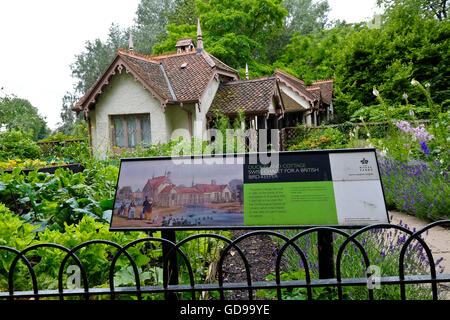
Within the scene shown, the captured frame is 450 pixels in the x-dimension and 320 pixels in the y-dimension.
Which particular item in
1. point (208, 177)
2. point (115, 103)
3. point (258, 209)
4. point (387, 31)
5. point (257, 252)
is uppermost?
point (387, 31)

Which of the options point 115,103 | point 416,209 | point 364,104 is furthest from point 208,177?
point 364,104

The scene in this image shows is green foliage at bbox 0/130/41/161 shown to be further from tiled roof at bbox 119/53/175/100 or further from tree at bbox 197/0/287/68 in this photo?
tree at bbox 197/0/287/68

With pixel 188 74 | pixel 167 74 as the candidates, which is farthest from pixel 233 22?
pixel 167 74

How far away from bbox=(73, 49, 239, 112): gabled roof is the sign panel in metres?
12.6

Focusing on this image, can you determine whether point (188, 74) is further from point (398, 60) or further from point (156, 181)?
point (156, 181)

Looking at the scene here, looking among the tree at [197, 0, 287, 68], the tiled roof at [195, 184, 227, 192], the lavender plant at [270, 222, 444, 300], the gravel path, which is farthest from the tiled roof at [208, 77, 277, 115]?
the tiled roof at [195, 184, 227, 192]

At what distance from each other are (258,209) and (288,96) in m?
21.8

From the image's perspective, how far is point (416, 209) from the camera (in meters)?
4.41

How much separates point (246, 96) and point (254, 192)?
14312mm

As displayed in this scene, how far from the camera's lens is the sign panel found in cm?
160

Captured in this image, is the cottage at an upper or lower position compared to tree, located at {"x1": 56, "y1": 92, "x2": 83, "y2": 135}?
lower

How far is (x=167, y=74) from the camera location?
16.4 m
